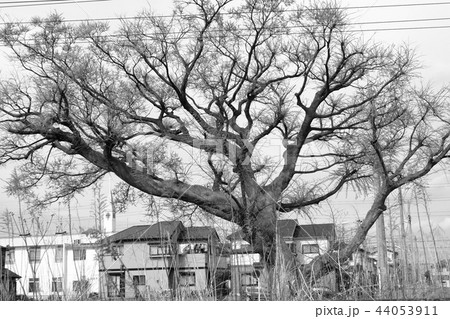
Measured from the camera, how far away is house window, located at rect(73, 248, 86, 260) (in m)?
4.05

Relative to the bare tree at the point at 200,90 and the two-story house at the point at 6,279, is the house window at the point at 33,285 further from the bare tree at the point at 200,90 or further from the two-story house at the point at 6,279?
the bare tree at the point at 200,90

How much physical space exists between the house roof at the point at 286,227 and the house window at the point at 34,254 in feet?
5.07

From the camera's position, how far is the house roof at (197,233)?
397 cm

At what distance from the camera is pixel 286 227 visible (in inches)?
175

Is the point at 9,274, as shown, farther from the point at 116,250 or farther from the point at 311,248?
the point at 311,248

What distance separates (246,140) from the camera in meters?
16.4

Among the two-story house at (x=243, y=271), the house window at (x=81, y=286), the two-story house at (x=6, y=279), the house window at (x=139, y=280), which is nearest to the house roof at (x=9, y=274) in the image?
the two-story house at (x=6, y=279)

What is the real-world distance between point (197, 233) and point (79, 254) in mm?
765
